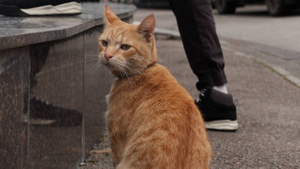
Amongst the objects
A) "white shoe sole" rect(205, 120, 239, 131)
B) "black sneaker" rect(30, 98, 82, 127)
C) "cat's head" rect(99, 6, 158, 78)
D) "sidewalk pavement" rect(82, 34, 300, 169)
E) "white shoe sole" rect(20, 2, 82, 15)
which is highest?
"white shoe sole" rect(20, 2, 82, 15)

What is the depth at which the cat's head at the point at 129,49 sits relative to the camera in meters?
2.29

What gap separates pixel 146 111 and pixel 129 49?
1.24 feet

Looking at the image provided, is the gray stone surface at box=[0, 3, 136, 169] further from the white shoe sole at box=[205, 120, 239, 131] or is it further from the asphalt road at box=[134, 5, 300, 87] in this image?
the asphalt road at box=[134, 5, 300, 87]

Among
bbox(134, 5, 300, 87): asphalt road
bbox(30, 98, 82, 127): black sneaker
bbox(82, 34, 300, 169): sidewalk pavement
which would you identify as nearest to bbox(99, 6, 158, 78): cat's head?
bbox(30, 98, 82, 127): black sneaker

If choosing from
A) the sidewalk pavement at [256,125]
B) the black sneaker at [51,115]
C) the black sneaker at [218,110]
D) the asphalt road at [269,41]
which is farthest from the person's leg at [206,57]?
the asphalt road at [269,41]

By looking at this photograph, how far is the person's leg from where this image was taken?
3.07 meters

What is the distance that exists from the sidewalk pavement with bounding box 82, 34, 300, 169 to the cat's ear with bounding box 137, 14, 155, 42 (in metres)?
0.84

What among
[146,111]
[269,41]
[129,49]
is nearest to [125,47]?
[129,49]

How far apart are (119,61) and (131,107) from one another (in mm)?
241

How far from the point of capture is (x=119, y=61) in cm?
227

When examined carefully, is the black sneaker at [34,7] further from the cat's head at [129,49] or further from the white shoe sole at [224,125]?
the white shoe sole at [224,125]

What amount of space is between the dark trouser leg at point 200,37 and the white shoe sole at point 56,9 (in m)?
0.67

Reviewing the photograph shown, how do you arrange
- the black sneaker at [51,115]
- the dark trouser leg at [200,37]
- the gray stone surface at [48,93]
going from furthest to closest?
the dark trouser leg at [200,37] < the black sneaker at [51,115] < the gray stone surface at [48,93]

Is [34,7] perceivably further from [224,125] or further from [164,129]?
[224,125]
